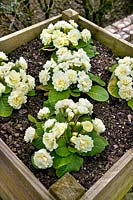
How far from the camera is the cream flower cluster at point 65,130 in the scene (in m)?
1.52

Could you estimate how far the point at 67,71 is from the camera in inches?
71.7

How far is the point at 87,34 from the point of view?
2.11 meters

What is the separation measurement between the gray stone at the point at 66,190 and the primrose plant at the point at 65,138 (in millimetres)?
159

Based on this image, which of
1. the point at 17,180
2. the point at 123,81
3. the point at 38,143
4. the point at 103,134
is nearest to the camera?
the point at 17,180

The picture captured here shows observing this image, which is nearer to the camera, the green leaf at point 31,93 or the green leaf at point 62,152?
the green leaf at point 62,152

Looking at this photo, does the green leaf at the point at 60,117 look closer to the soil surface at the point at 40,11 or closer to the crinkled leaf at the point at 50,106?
the crinkled leaf at the point at 50,106

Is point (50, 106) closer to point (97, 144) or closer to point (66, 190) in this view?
point (97, 144)

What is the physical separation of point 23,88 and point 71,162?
18.8 inches

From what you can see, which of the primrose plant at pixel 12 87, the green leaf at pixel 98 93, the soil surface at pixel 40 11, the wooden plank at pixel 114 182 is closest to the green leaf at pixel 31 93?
the primrose plant at pixel 12 87

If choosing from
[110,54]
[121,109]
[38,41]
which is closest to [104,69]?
[110,54]

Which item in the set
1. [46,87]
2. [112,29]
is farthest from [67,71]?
[112,29]

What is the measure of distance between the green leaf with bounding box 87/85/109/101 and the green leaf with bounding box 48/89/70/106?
0.40ft

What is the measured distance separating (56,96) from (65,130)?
29cm

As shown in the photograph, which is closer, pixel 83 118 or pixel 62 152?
pixel 62 152
